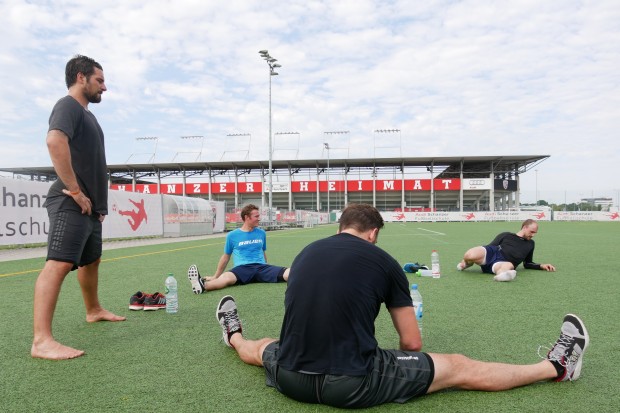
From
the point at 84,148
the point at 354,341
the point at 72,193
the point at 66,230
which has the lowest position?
the point at 354,341

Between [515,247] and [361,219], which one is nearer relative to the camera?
[361,219]

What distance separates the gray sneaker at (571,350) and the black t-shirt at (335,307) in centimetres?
→ 118

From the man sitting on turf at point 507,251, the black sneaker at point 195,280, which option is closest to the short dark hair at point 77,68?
the black sneaker at point 195,280

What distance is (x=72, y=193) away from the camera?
3199 millimetres

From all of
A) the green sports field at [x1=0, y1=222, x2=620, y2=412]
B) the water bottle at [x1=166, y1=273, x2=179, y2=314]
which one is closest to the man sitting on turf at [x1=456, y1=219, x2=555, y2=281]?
the green sports field at [x1=0, y1=222, x2=620, y2=412]

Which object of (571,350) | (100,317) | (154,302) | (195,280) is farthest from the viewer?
(195,280)

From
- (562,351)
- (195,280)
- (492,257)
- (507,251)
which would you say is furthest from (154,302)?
(507,251)

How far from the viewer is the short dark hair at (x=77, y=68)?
342 centimetres

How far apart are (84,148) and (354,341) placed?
2515 mm

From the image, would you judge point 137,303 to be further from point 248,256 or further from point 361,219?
point 361,219

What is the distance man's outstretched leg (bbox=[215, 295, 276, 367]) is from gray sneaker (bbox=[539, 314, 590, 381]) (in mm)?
1734

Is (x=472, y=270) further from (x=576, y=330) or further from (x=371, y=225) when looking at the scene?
(x=371, y=225)

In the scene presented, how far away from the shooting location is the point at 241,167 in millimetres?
69938

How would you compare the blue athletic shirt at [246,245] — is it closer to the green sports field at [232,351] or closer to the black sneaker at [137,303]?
the green sports field at [232,351]
